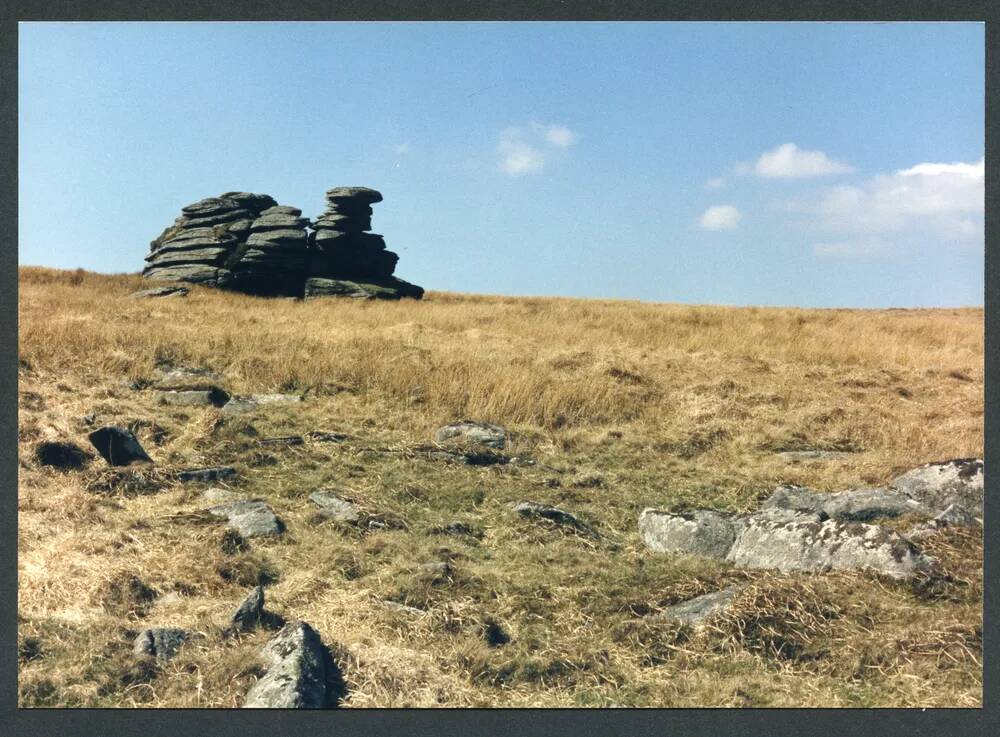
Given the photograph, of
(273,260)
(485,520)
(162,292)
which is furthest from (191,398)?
(273,260)

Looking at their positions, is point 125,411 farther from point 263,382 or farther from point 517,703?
point 517,703

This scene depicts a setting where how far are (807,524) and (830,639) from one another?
146 cm

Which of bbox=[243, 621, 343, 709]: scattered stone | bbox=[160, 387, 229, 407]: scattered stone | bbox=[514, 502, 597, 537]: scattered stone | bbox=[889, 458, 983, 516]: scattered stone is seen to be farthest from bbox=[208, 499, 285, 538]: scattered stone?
bbox=[889, 458, 983, 516]: scattered stone

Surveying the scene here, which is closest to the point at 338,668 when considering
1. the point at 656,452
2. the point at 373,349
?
the point at 656,452

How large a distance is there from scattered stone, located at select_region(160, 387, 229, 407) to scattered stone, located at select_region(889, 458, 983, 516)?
9.14 metres

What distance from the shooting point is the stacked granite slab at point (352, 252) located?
29500 millimetres

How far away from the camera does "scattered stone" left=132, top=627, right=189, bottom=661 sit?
509 centimetres

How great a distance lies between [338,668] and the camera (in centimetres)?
504

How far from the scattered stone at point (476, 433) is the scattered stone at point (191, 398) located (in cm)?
359

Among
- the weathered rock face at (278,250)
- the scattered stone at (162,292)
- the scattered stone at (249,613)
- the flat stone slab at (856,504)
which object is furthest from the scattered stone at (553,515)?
the weathered rock face at (278,250)

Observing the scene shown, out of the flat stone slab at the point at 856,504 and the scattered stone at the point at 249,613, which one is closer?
the scattered stone at the point at 249,613

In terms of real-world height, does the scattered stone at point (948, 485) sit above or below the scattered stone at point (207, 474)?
above

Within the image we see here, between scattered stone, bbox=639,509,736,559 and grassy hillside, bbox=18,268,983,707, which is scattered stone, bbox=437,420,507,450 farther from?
scattered stone, bbox=639,509,736,559

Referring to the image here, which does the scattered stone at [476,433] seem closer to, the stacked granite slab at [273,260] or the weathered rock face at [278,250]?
the weathered rock face at [278,250]
